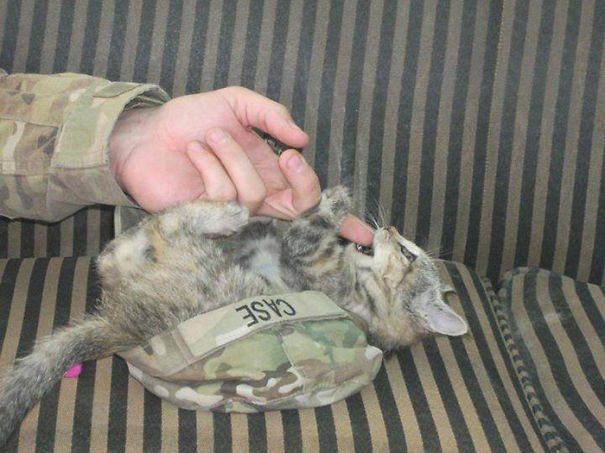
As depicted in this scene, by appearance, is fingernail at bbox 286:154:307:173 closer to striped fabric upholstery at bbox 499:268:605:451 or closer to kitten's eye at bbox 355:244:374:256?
kitten's eye at bbox 355:244:374:256

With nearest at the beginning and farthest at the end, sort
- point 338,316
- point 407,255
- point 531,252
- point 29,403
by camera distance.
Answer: point 29,403 → point 338,316 → point 407,255 → point 531,252

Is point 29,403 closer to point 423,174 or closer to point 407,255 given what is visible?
point 407,255

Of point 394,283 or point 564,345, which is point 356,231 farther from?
point 564,345

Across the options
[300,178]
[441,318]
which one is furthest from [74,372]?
[441,318]

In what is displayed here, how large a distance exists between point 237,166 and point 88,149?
300 millimetres

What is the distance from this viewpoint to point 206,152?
1.34m

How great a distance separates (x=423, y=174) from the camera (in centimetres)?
188

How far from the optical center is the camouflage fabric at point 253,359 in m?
1.21

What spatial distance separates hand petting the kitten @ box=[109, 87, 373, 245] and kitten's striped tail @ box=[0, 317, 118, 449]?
30 cm

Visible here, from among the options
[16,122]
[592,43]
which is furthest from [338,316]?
[592,43]

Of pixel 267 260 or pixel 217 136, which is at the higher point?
A: pixel 217 136

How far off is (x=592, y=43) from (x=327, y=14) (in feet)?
2.37

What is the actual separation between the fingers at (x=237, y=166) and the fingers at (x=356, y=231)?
14.5 inches

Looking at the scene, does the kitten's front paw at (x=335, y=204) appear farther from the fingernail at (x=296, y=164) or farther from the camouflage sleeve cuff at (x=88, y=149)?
the camouflage sleeve cuff at (x=88, y=149)
